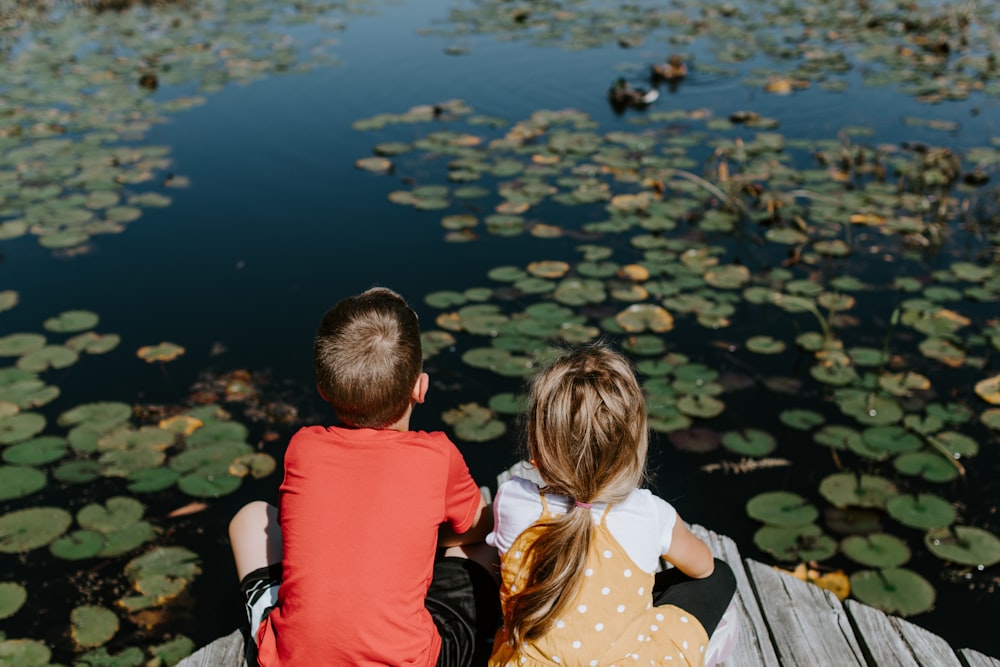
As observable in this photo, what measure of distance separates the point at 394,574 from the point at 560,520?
33cm

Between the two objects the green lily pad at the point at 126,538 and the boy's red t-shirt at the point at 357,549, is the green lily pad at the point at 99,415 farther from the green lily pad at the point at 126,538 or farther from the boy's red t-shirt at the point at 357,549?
the boy's red t-shirt at the point at 357,549

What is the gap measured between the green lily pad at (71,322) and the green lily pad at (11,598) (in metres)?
1.59

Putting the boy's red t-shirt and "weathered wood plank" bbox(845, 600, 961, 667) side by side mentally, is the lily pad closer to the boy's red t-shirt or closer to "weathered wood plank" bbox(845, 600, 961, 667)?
the boy's red t-shirt

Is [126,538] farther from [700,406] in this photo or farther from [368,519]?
[700,406]

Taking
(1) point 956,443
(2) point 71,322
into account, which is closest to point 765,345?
(1) point 956,443

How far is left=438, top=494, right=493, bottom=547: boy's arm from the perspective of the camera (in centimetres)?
193

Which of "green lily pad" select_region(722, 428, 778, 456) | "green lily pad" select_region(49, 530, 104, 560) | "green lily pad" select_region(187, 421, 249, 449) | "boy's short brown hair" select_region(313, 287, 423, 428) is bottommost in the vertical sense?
"green lily pad" select_region(49, 530, 104, 560)

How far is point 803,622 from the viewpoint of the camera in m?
1.96

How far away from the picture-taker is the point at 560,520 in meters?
1.52

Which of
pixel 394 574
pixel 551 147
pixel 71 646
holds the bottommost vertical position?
pixel 71 646

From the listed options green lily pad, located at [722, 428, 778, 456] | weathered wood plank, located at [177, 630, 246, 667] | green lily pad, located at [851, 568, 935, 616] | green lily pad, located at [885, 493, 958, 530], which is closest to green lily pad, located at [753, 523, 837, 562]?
green lily pad, located at [851, 568, 935, 616]

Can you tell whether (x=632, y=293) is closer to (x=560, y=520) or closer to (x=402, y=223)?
(x=402, y=223)

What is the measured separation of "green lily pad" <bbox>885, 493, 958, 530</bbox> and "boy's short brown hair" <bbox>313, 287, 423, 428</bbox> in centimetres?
198

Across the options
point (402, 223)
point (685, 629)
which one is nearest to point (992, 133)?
point (402, 223)
